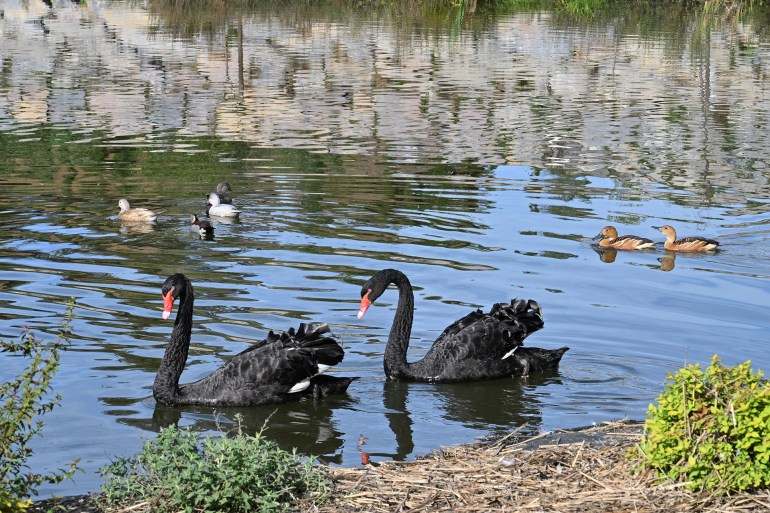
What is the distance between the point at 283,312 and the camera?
9.93 m

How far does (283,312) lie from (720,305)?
387cm

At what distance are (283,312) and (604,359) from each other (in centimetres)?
275

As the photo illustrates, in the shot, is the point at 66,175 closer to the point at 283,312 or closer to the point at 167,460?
the point at 283,312

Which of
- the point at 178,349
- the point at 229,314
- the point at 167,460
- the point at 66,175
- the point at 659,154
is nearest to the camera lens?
the point at 167,460

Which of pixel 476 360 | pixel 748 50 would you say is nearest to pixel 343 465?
pixel 476 360

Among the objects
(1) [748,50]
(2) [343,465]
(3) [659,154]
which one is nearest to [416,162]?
(3) [659,154]

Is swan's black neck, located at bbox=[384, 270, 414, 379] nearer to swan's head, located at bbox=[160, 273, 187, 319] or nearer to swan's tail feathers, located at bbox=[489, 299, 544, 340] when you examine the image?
swan's tail feathers, located at bbox=[489, 299, 544, 340]

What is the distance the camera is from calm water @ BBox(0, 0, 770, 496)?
8.28 metres

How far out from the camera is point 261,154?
58.2 ft

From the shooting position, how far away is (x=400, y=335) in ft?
28.5

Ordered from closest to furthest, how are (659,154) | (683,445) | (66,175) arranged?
(683,445), (66,175), (659,154)

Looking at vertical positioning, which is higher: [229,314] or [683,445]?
[683,445]

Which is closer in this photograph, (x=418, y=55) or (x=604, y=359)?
(x=604, y=359)

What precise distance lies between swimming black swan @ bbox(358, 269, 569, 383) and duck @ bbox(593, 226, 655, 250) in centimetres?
364
